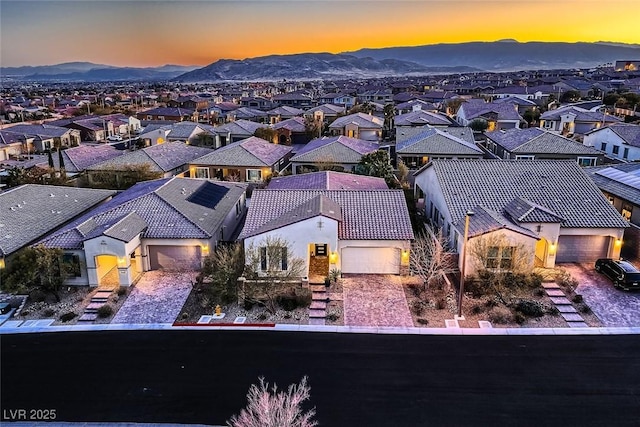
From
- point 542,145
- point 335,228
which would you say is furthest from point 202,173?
point 542,145

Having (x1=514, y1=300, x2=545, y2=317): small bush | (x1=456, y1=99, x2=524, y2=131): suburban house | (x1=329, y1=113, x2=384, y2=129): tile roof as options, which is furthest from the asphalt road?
(x1=456, y1=99, x2=524, y2=131): suburban house

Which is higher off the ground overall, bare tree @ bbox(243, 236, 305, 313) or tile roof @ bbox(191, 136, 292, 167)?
tile roof @ bbox(191, 136, 292, 167)

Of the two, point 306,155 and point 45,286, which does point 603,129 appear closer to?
point 306,155

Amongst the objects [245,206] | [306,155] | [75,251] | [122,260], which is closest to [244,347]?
[122,260]

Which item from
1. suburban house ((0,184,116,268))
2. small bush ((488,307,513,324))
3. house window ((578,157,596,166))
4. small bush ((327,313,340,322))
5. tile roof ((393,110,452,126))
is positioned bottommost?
small bush ((327,313,340,322))

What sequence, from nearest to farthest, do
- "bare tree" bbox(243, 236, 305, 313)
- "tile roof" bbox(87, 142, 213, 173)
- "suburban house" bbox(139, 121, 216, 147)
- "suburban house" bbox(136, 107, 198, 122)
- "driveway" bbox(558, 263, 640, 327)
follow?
1. "driveway" bbox(558, 263, 640, 327)
2. "bare tree" bbox(243, 236, 305, 313)
3. "tile roof" bbox(87, 142, 213, 173)
4. "suburban house" bbox(139, 121, 216, 147)
5. "suburban house" bbox(136, 107, 198, 122)

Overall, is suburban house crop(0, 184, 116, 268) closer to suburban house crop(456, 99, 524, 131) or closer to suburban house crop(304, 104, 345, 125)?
suburban house crop(304, 104, 345, 125)

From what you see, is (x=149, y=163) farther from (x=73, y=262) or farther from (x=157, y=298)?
(x=157, y=298)
